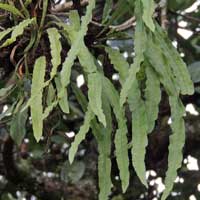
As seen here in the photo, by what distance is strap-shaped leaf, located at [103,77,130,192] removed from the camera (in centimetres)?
78

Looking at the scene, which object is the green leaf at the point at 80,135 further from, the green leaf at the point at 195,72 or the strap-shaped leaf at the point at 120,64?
the green leaf at the point at 195,72

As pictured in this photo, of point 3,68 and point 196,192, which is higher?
point 3,68

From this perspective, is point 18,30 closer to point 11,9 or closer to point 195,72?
point 11,9

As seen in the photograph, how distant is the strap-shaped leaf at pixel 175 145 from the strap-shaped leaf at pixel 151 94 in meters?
0.02

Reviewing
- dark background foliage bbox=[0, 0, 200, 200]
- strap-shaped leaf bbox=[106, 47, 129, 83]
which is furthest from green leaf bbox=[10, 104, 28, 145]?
strap-shaped leaf bbox=[106, 47, 129, 83]

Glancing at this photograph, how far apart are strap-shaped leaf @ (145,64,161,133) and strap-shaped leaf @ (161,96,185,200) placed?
2cm

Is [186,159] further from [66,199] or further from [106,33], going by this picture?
[106,33]

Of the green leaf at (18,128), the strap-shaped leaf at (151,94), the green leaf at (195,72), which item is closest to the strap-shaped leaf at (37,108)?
the strap-shaped leaf at (151,94)

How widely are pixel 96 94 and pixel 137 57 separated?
0.07 m

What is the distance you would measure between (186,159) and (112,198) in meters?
0.22

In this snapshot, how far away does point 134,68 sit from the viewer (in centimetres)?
75

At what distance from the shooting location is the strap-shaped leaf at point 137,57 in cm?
74

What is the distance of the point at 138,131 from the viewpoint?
2.54 ft

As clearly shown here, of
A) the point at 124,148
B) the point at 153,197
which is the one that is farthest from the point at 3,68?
the point at 153,197
